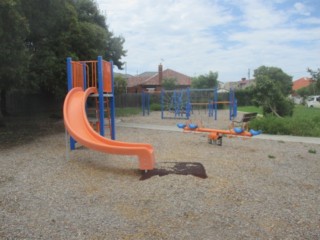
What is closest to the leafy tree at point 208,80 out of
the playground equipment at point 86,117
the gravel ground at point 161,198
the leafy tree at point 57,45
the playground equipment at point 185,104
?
the playground equipment at point 185,104

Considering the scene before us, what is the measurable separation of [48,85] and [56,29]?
2236 mm

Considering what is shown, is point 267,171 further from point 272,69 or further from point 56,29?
point 272,69

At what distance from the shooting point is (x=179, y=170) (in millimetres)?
6383

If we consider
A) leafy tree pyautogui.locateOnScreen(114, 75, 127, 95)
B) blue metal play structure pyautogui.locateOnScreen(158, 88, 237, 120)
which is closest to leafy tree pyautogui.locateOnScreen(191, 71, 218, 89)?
leafy tree pyautogui.locateOnScreen(114, 75, 127, 95)

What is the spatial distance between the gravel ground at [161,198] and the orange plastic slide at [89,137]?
42 centimetres

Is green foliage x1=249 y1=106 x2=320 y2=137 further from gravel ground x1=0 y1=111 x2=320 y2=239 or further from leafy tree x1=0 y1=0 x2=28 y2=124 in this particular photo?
leafy tree x1=0 y1=0 x2=28 y2=124

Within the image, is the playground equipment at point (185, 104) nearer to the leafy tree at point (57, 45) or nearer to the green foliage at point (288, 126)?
the green foliage at point (288, 126)

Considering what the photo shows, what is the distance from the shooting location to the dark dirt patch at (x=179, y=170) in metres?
6.07

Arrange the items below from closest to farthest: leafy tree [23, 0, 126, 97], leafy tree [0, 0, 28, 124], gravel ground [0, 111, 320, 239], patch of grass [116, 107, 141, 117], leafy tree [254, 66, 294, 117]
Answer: gravel ground [0, 111, 320, 239] < leafy tree [0, 0, 28, 124] < leafy tree [23, 0, 126, 97] < leafy tree [254, 66, 294, 117] < patch of grass [116, 107, 141, 117]

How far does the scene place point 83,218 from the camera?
424 cm

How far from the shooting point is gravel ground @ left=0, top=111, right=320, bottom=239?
12.7 ft

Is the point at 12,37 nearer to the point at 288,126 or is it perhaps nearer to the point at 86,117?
the point at 86,117

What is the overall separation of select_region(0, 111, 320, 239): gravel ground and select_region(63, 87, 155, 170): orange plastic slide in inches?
16.7

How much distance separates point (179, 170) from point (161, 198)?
154 cm
